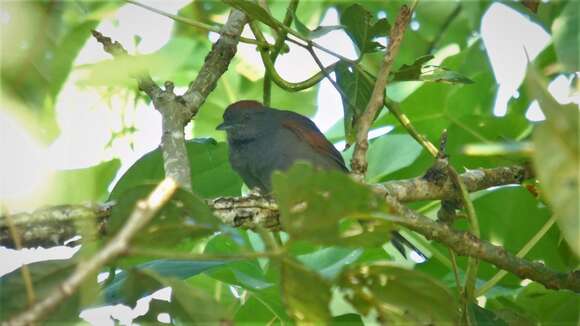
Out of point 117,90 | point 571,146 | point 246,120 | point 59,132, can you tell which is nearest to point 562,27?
point 571,146

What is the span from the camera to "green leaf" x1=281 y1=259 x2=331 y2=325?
4.67ft

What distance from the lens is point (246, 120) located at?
4.42m

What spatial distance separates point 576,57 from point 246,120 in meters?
2.47

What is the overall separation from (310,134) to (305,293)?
9.02 feet

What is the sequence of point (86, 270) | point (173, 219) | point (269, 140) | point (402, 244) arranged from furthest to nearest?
1. point (269, 140)
2. point (402, 244)
3. point (173, 219)
4. point (86, 270)

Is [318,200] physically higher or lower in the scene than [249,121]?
lower

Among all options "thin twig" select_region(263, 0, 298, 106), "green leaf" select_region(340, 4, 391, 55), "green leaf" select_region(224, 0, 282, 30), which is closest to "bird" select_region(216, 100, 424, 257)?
"thin twig" select_region(263, 0, 298, 106)

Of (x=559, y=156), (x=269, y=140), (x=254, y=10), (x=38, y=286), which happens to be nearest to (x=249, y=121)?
(x=269, y=140)

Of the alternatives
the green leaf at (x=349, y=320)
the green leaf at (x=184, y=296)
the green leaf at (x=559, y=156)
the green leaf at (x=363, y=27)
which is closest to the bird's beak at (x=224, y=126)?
the green leaf at (x=363, y=27)

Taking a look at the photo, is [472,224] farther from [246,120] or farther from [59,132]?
[246,120]

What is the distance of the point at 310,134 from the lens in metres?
4.19

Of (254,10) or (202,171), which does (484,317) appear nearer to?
(254,10)

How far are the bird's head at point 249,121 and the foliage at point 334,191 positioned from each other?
181 millimetres

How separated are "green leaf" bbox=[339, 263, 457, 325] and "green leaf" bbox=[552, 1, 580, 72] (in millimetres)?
733
